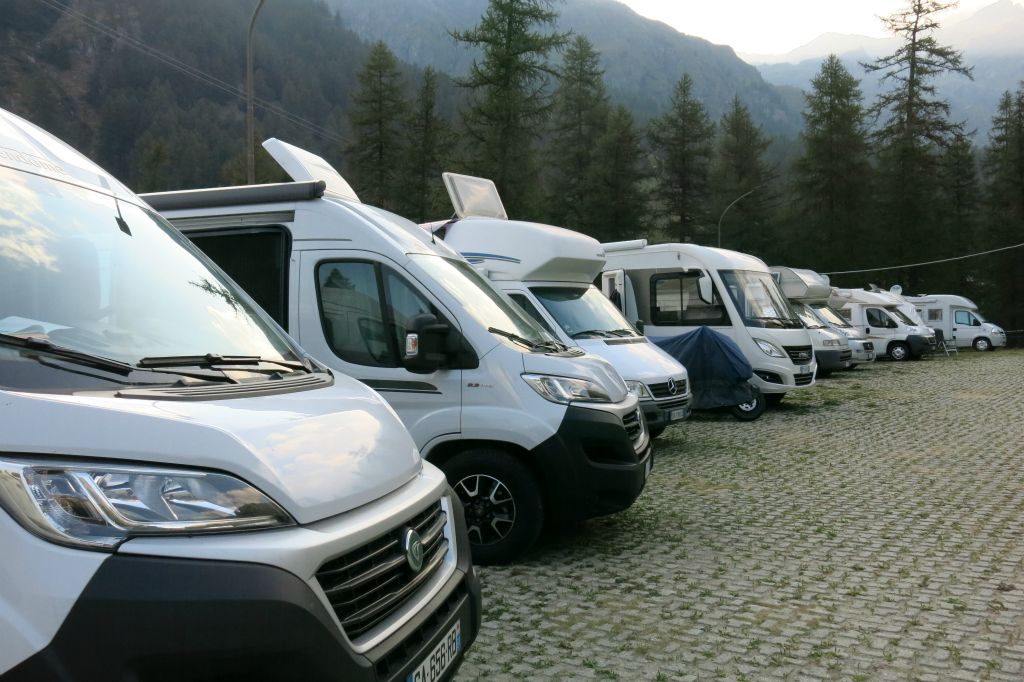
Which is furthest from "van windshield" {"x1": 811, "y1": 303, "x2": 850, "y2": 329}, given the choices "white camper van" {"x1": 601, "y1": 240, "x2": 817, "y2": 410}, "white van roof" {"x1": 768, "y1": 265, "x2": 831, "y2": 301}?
"white camper van" {"x1": 601, "y1": 240, "x2": 817, "y2": 410}

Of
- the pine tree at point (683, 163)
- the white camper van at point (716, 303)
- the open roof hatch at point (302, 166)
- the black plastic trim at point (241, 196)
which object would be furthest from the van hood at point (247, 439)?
the pine tree at point (683, 163)

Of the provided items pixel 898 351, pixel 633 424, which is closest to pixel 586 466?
pixel 633 424

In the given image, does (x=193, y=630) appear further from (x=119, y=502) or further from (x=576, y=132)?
(x=576, y=132)

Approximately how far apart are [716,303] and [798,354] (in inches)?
65.3

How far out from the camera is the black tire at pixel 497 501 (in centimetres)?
586

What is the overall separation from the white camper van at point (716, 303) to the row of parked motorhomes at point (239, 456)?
9336 mm

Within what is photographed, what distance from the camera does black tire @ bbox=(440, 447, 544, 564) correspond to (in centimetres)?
586

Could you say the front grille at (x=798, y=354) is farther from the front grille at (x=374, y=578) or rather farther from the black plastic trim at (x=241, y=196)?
the front grille at (x=374, y=578)

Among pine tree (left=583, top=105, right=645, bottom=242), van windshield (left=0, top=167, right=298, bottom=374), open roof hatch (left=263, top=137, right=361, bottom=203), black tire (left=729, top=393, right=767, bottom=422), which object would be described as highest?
pine tree (left=583, top=105, right=645, bottom=242)

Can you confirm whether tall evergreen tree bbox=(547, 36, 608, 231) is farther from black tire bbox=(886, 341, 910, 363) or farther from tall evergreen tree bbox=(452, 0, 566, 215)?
black tire bbox=(886, 341, 910, 363)

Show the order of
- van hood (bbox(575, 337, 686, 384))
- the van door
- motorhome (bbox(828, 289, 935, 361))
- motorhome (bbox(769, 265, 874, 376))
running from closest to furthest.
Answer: the van door < van hood (bbox(575, 337, 686, 384)) < motorhome (bbox(769, 265, 874, 376)) < motorhome (bbox(828, 289, 935, 361))

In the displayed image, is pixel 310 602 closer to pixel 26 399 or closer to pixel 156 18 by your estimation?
pixel 26 399

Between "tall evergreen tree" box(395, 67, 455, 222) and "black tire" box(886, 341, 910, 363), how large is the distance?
24.7m

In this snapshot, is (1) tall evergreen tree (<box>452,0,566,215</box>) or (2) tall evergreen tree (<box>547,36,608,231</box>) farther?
(2) tall evergreen tree (<box>547,36,608,231</box>)
